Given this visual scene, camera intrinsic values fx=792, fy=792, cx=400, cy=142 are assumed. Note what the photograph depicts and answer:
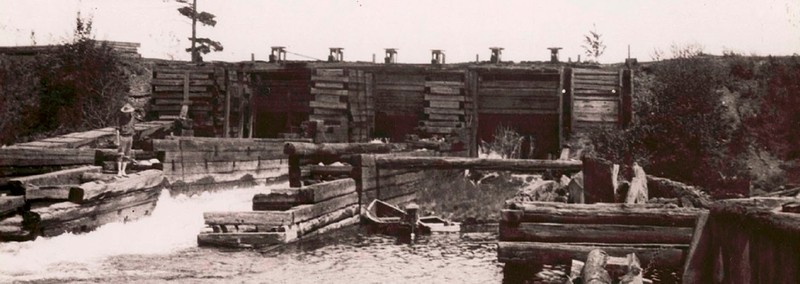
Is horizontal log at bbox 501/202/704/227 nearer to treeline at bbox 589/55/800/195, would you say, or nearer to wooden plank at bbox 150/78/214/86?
treeline at bbox 589/55/800/195

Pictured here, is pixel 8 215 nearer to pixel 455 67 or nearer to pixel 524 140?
pixel 455 67

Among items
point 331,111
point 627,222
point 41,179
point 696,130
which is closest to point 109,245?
point 41,179

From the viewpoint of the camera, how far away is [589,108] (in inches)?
1059

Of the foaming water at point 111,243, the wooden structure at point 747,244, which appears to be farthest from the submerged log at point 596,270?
the foaming water at point 111,243

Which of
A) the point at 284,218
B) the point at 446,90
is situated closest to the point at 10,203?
the point at 284,218

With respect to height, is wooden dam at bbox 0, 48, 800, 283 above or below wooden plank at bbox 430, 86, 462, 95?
below

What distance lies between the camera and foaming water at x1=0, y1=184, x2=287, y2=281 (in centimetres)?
973

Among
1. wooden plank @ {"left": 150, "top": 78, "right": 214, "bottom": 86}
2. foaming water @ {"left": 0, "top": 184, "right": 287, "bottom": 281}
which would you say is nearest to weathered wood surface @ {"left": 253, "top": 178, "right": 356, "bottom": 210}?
foaming water @ {"left": 0, "top": 184, "right": 287, "bottom": 281}

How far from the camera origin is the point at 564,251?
8.84 meters

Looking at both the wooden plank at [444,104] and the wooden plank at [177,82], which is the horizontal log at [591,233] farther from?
the wooden plank at [177,82]

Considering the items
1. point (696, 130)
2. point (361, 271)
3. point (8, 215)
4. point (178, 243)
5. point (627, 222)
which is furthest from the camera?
point (696, 130)

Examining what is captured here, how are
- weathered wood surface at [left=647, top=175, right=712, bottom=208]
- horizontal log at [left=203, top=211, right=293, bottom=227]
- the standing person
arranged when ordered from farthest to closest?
the standing person
horizontal log at [left=203, top=211, right=293, bottom=227]
weathered wood surface at [left=647, top=175, right=712, bottom=208]

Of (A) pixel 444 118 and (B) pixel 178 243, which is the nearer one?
(B) pixel 178 243

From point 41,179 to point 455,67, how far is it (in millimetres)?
16970
